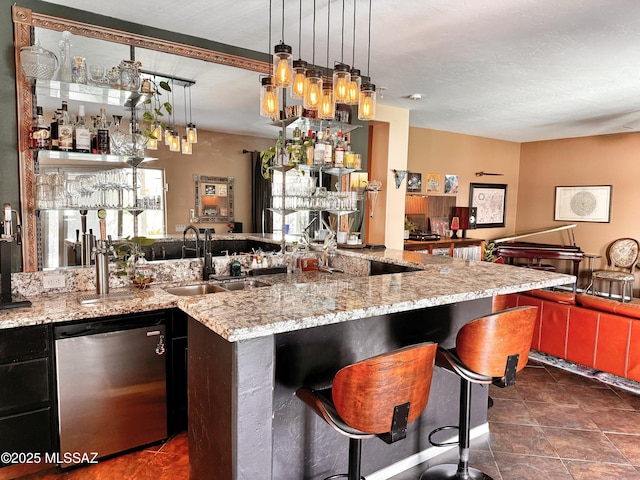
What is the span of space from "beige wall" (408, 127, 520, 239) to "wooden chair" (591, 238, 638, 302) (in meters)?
1.89

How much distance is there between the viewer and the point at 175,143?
3.13m

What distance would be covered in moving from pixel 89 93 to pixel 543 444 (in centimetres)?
362

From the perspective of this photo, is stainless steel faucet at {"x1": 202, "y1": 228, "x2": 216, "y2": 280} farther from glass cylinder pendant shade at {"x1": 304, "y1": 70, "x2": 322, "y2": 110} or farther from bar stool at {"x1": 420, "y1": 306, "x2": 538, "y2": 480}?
bar stool at {"x1": 420, "y1": 306, "x2": 538, "y2": 480}

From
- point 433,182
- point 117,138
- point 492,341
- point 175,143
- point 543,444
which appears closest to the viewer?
point 492,341

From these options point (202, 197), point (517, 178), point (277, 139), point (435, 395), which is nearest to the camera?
point (435, 395)

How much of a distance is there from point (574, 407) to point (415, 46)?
3019 mm

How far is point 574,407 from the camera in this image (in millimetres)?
3293

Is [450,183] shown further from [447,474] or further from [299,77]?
[447,474]

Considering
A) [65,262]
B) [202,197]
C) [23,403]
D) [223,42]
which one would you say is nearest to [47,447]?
[23,403]

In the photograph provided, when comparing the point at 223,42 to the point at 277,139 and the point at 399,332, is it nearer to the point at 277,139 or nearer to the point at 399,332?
the point at 277,139

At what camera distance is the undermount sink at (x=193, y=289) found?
2.88 m

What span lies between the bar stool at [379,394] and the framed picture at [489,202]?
696 cm

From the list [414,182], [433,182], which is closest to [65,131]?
[414,182]

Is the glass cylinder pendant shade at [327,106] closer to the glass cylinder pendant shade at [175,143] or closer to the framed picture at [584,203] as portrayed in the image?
the glass cylinder pendant shade at [175,143]
